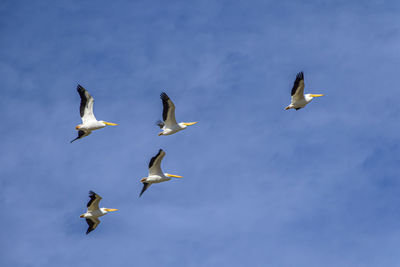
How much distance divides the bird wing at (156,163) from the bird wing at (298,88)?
7347 mm

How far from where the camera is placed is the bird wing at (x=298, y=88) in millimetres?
38969

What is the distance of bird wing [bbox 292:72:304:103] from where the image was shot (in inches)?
1534

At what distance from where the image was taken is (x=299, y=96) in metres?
39.8

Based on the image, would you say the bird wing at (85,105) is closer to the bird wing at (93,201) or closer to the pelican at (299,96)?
the bird wing at (93,201)

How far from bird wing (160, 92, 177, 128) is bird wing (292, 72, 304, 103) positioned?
20.3 ft

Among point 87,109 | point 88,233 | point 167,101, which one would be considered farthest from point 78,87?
point 88,233

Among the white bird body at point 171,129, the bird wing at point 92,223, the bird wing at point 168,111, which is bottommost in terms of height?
the bird wing at point 92,223

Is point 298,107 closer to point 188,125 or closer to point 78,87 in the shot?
point 188,125

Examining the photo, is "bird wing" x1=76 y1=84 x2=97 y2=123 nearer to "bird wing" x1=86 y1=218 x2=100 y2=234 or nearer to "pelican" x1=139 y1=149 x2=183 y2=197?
"pelican" x1=139 y1=149 x2=183 y2=197

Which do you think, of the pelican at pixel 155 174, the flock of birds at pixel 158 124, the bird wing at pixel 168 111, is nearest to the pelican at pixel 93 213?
the flock of birds at pixel 158 124

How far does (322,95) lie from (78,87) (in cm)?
1280

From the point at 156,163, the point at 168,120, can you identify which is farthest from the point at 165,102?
the point at 156,163

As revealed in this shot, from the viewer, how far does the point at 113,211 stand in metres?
39.8

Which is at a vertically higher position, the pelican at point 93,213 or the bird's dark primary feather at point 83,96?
the bird's dark primary feather at point 83,96
